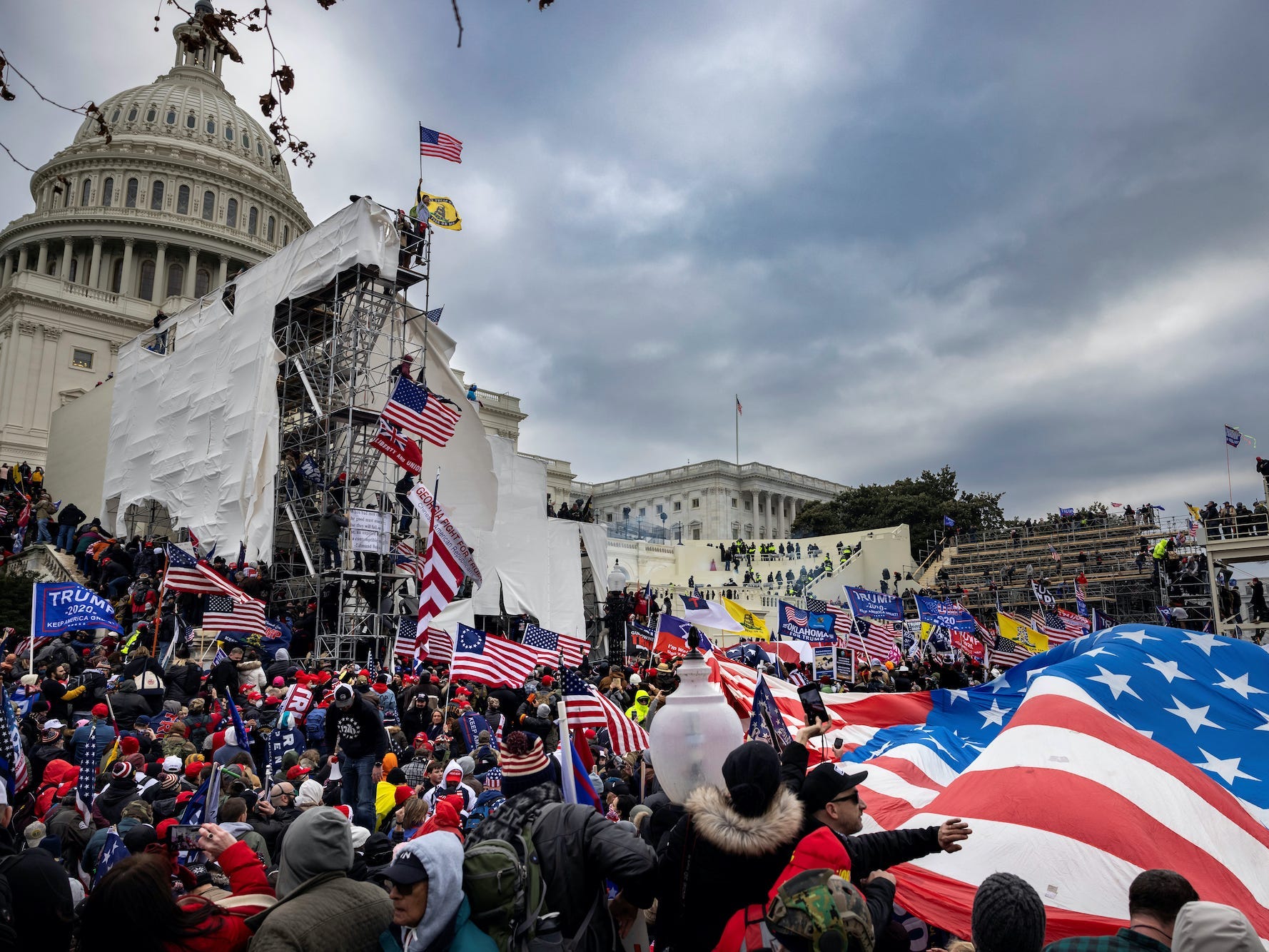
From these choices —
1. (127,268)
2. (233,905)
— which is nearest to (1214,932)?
(233,905)

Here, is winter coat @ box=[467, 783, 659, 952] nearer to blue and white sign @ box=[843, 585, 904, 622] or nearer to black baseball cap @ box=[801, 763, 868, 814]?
black baseball cap @ box=[801, 763, 868, 814]

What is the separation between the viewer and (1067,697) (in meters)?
7.02

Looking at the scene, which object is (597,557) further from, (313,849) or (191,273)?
(191,273)

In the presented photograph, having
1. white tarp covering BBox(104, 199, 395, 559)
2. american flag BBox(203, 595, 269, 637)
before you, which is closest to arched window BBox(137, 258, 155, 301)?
white tarp covering BBox(104, 199, 395, 559)

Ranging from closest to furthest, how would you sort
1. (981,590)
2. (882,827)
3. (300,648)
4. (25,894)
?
1. (25,894)
2. (882,827)
3. (300,648)
4. (981,590)

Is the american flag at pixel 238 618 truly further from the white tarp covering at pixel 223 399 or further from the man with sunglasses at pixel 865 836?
the man with sunglasses at pixel 865 836

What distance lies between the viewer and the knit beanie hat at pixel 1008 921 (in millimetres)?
2822

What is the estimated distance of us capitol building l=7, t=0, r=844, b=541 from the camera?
54.8 metres

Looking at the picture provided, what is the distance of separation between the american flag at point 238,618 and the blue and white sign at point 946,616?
13.6m

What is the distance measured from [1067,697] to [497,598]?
23.4 metres

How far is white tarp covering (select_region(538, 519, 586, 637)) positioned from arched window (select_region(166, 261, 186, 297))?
1880 inches

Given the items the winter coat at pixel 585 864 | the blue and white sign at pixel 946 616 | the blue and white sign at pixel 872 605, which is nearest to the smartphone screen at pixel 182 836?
the winter coat at pixel 585 864

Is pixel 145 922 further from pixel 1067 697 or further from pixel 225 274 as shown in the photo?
pixel 225 274

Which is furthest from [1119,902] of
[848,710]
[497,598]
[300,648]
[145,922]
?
[497,598]
